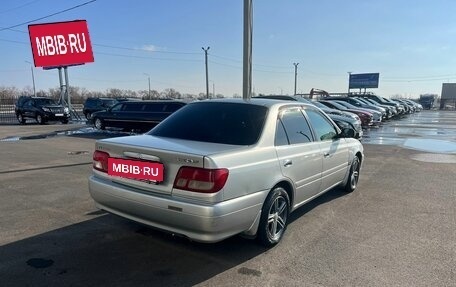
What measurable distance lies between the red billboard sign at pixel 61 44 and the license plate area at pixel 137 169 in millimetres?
26640

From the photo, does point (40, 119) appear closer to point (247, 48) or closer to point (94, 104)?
point (94, 104)

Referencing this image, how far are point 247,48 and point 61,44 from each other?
22.0 metres

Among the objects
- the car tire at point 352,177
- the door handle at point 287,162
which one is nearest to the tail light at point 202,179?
the door handle at point 287,162

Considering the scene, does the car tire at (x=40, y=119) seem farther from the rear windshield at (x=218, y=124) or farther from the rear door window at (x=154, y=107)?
the rear windshield at (x=218, y=124)

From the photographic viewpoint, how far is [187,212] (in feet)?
10.6

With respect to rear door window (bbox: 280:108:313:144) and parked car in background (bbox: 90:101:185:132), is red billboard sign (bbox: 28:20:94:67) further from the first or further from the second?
rear door window (bbox: 280:108:313:144)

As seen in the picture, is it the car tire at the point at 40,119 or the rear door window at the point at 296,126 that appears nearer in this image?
the rear door window at the point at 296,126

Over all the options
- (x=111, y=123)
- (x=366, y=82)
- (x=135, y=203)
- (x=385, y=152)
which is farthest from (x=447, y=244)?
(x=366, y=82)

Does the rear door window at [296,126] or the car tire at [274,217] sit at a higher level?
the rear door window at [296,126]

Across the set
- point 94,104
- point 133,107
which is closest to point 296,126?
point 133,107

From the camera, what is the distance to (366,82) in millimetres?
78062

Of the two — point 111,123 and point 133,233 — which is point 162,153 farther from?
point 111,123

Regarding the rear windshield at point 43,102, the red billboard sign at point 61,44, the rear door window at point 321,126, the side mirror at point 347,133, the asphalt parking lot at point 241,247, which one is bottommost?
the asphalt parking lot at point 241,247

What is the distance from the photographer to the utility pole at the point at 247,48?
33.7 feet
